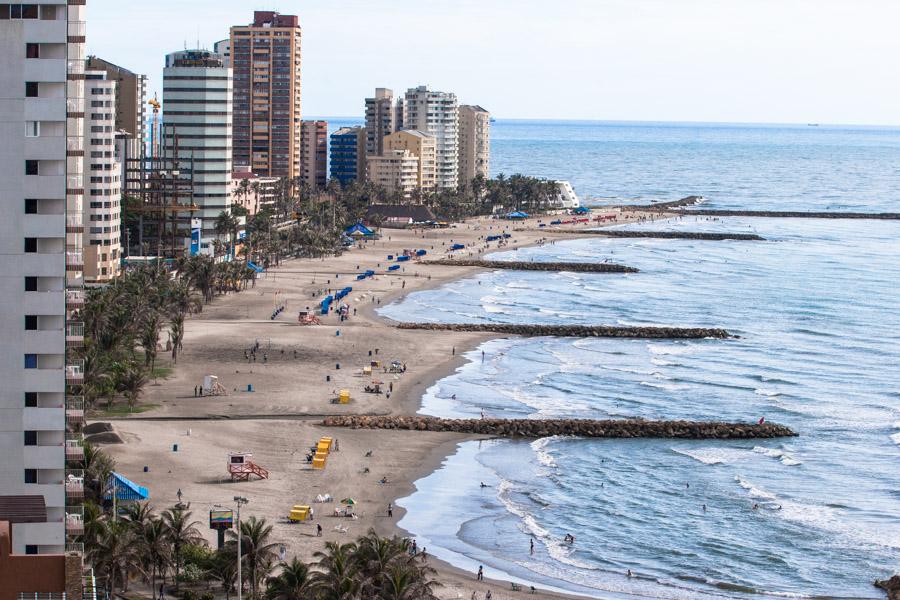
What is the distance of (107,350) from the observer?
94.9m

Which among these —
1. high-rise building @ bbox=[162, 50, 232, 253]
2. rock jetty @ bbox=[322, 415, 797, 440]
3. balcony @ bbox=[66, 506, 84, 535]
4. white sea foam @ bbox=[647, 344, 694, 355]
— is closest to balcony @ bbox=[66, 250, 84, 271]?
balcony @ bbox=[66, 506, 84, 535]

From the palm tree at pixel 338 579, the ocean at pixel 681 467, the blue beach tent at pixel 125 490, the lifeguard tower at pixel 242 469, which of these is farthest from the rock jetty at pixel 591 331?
the palm tree at pixel 338 579

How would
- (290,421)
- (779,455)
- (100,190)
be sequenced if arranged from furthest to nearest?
(100,190) < (290,421) < (779,455)

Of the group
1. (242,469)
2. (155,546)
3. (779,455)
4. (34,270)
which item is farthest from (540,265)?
(34,270)

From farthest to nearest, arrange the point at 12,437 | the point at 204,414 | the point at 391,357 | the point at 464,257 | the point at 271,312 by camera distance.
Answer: the point at 464,257 < the point at 271,312 < the point at 391,357 < the point at 204,414 < the point at 12,437

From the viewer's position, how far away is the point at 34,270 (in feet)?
132

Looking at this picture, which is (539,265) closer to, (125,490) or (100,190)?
(100,190)

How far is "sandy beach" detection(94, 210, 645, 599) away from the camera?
6969cm

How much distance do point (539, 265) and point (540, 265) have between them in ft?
0.45

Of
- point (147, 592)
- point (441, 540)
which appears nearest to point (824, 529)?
point (441, 540)

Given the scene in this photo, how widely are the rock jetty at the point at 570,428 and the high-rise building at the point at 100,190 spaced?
5837 cm

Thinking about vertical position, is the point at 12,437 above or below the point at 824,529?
above

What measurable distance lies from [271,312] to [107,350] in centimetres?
4034

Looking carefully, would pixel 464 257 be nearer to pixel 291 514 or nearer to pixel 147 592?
pixel 291 514
